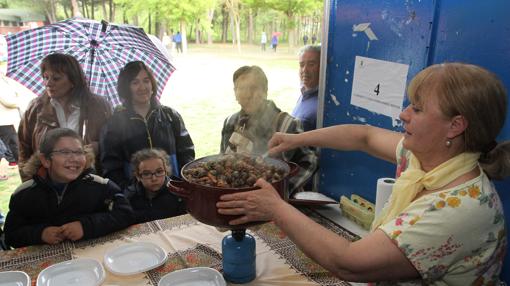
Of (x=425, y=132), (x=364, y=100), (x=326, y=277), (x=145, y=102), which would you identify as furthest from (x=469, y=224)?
(x=145, y=102)

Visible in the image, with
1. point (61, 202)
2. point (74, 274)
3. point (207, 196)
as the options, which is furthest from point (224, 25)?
point (207, 196)

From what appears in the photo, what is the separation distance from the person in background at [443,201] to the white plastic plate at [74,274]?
0.84m

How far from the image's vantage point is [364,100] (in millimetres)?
2100

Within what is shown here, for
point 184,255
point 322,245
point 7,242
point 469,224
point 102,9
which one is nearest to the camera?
point 469,224

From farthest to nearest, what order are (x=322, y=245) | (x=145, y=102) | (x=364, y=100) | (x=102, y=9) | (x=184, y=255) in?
(x=102, y=9)
(x=145, y=102)
(x=364, y=100)
(x=184, y=255)
(x=322, y=245)

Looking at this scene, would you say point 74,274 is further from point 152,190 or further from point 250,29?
point 250,29

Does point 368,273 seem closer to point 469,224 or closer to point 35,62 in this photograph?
point 469,224

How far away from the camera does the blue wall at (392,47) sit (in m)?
1.40

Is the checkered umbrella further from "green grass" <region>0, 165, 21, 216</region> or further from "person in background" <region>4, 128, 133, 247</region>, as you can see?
"green grass" <region>0, 165, 21, 216</region>

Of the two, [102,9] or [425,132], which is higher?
[102,9]

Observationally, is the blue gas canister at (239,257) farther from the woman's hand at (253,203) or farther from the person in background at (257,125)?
the person in background at (257,125)

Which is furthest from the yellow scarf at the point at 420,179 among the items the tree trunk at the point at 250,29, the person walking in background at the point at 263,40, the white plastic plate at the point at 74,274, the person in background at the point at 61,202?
the person walking in background at the point at 263,40

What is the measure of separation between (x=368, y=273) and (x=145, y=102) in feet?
6.88

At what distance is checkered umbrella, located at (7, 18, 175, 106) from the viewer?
2777mm
